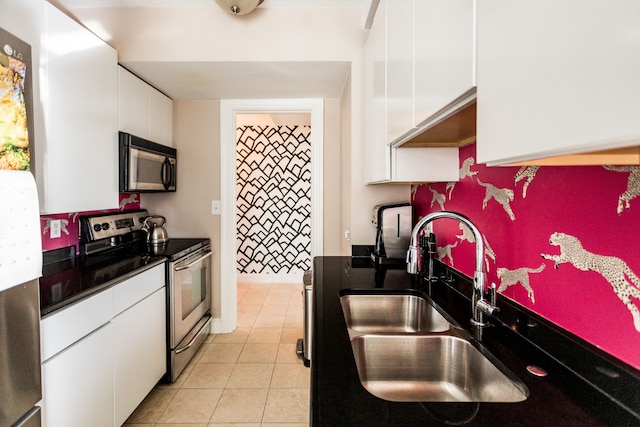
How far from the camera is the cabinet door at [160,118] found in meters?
2.54

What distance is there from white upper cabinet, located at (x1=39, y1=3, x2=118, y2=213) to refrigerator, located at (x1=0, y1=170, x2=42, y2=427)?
690mm

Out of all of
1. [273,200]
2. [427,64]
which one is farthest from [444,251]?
[273,200]

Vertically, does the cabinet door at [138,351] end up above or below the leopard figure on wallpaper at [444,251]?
below

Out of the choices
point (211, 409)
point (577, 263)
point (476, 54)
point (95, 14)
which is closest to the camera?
point (476, 54)

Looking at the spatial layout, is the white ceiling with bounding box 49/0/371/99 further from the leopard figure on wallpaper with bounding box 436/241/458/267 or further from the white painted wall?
the leopard figure on wallpaper with bounding box 436/241/458/267

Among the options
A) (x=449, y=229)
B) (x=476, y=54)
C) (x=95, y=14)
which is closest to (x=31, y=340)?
(x=476, y=54)

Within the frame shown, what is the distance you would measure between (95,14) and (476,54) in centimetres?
246

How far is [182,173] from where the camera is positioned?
9.68 feet

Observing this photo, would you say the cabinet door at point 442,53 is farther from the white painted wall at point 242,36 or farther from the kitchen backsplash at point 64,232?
the kitchen backsplash at point 64,232

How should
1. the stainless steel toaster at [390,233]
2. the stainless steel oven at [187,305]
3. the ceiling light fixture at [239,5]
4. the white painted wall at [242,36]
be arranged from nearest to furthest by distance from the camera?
the ceiling light fixture at [239,5], the stainless steel toaster at [390,233], the white painted wall at [242,36], the stainless steel oven at [187,305]

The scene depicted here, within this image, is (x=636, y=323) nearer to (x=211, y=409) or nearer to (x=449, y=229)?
(x=449, y=229)

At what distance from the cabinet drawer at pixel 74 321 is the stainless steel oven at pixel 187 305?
0.64m

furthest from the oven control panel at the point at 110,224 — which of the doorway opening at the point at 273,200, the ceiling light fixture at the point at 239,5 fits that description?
the doorway opening at the point at 273,200

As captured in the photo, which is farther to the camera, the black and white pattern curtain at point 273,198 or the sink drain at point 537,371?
the black and white pattern curtain at point 273,198
